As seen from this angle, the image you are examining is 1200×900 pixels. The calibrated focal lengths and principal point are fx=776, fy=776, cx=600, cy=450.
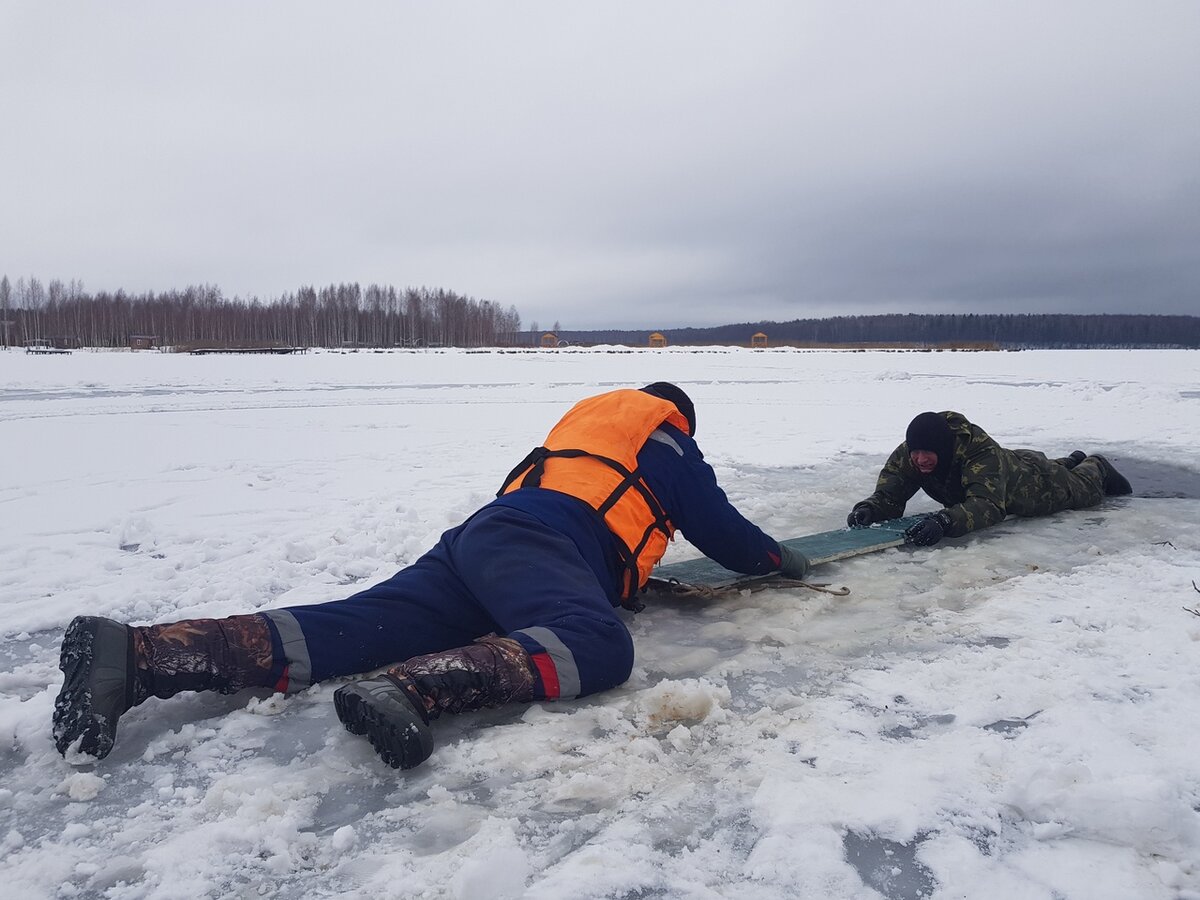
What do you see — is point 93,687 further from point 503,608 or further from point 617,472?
point 617,472

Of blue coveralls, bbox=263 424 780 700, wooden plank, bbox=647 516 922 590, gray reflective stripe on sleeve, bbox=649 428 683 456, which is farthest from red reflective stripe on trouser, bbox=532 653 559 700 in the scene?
wooden plank, bbox=647 516 922 590

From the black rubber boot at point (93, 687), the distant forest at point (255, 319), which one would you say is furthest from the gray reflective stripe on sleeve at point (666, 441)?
the distant forest at point (255, 319)

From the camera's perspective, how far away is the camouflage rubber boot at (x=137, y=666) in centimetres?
184

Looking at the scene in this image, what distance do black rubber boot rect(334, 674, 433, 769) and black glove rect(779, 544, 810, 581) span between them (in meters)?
1.66

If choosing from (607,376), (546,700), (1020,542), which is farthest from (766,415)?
(607,376)

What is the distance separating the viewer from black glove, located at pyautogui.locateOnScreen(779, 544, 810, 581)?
3084mm

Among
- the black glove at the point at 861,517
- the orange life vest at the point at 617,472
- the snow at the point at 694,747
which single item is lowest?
the snow at the point at 694,747

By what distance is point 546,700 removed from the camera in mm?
2139

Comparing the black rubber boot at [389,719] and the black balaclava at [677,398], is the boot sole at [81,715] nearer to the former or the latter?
the black rubber boot at [389,719]

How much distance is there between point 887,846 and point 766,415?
10077 mm

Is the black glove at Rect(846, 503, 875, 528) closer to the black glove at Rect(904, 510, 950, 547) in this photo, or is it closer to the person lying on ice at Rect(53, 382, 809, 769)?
the black glove at Rect(904, 510, 950, 547)

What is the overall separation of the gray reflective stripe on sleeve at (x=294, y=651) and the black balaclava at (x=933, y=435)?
10.7ft

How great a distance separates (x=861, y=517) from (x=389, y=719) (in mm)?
3219

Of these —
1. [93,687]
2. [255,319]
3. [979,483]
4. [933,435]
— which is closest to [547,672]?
[93,687]
